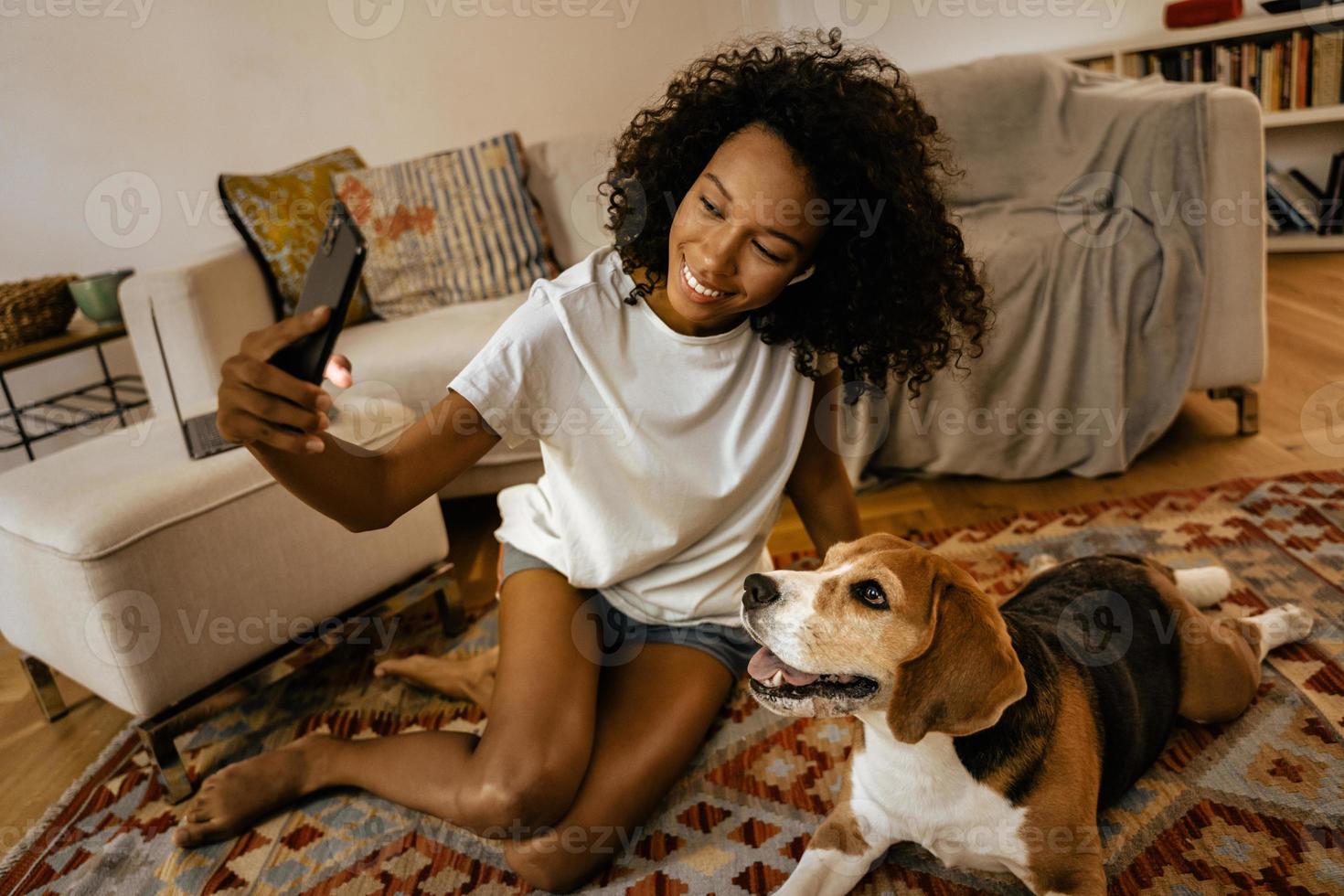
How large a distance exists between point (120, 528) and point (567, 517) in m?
0.67

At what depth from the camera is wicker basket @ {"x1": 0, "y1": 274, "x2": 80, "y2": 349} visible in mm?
2459

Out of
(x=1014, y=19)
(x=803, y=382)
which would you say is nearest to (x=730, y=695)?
(x=803, y=382)

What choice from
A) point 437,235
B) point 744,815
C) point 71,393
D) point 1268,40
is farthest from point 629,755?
point 1268,40

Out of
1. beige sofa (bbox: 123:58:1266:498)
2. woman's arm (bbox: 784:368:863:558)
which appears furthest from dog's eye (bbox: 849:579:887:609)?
beige sofa (bbox: 123:58:1266:498)

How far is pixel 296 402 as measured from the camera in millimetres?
912

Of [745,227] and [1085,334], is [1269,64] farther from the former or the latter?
[745,227]

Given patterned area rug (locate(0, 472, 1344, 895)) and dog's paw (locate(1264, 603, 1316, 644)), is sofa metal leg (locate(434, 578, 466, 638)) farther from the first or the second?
dog's paw (locate(1264, 603, 1316, 644))

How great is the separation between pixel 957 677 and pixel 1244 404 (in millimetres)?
1801

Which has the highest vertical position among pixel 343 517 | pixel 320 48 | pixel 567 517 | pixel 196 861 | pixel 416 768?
pixel 320 48

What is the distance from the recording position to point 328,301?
0.93 m

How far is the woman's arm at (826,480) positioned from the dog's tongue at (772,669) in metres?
0.45

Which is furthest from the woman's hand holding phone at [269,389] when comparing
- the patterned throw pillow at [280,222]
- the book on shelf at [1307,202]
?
the book on shelf at [1307,202]

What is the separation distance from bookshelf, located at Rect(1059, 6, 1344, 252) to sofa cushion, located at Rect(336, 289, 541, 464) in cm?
281

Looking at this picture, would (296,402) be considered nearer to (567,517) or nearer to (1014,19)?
(567,517)
